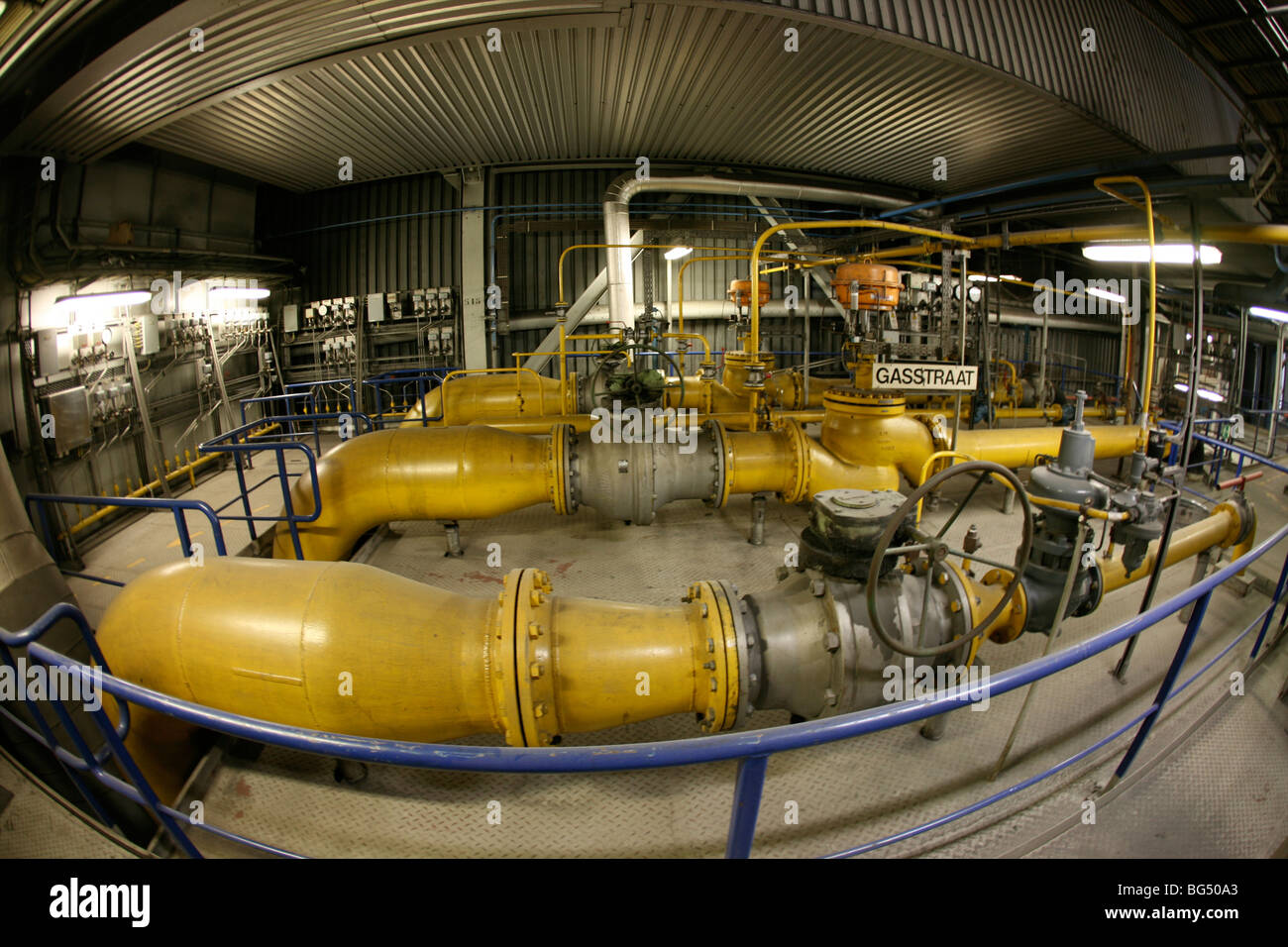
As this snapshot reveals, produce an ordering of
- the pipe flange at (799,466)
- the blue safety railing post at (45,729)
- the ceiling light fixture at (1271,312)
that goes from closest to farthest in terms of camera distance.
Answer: the blue safety railing post at (45,729) → the pipe flange at (799,466) → the ceiling light fixture at (1271,312)

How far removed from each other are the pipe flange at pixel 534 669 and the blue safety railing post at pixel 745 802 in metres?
0.71

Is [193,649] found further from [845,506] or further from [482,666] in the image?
[845,506]

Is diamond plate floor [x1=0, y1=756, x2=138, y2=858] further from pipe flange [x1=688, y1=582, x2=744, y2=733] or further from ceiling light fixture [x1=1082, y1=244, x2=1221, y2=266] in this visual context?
ceiling light fixture [x1=1082, y1=244, x2=1221, y2=266]

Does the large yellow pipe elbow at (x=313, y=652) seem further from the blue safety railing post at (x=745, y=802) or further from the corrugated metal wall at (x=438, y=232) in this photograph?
the corrugated metal wall at (x=438, y=232)

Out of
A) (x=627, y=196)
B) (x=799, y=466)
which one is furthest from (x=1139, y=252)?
(x=627, y=196)

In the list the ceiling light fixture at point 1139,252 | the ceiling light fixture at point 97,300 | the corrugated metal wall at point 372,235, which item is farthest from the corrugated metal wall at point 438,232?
the ceiling light fixture at point 1139,252

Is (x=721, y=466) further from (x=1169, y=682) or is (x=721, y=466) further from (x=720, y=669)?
(x=1169, y=682)

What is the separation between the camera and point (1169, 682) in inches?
70.4

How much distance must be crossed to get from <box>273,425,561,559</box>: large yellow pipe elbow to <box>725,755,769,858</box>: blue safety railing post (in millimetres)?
2448

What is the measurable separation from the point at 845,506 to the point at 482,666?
1.45m

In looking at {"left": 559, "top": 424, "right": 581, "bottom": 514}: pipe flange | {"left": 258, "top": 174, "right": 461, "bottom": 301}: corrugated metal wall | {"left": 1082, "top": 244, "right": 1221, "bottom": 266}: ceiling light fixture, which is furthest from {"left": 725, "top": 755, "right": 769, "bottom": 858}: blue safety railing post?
{"left": 258, "top": 174, "right": 461, "bottom": 301}: corrugated metal wall

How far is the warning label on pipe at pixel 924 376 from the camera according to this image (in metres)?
3.50

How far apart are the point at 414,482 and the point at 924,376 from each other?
354 cm
